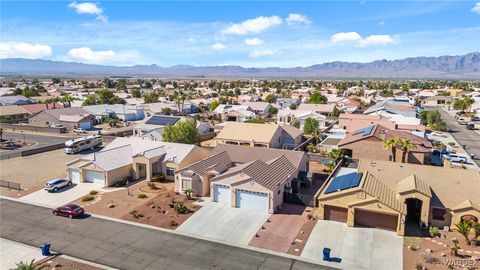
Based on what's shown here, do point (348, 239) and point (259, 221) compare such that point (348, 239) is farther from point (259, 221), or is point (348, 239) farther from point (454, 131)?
point (454, 131)

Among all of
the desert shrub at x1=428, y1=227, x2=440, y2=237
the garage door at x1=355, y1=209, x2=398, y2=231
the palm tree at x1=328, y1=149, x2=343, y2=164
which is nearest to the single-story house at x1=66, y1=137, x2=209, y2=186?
the palm tree at x1=328, y1=149, x2=343, y2=164

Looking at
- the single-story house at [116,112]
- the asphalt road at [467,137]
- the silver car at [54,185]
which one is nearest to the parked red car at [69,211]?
the silver car at [54,185]

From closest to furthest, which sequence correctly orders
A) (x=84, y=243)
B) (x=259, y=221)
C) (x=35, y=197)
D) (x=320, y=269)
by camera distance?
(x=320, y=269) < (x=84, y=243) < (x=259, y=221) < (x=35, y=197)

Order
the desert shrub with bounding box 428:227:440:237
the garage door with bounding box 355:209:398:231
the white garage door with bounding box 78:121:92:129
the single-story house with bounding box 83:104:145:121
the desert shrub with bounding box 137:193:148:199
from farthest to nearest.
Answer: the single-story house with bounding box 83:104:145:121 → the white garage door with bounding box 78:121:92:129 → the desert shrub with bounding box 137:193:148:199 → the garage door with bounding box 355:209:398:231 → the desert shrub with bounding box 428:227:440:237

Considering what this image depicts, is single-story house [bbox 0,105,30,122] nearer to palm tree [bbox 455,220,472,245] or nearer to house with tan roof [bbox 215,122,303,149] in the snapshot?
house with tan roof [bbox 215,122,303,149]

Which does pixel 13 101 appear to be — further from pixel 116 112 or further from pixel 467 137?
pixel 467 137

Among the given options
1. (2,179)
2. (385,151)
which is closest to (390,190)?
(385,151)

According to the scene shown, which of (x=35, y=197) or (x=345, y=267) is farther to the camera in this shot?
(x=35, y=197)
